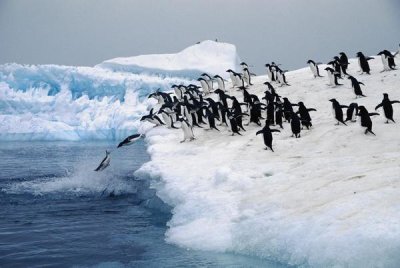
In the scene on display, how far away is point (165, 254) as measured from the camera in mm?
6238

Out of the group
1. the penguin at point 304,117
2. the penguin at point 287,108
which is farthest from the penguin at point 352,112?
the penguin at point 287,108

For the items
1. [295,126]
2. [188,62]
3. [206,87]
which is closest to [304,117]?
[295,126]

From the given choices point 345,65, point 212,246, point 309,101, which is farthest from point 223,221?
point 345,65

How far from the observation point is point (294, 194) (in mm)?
6434

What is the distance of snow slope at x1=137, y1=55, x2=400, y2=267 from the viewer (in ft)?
15.9

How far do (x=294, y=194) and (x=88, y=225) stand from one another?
4068mm

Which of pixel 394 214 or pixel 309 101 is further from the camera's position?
pixel 309 101

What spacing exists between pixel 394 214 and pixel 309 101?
10.2 m

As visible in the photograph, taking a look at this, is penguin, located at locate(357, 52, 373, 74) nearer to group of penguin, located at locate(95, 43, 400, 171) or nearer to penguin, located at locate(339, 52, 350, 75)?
group of penguin, located at locate(95, 43, 400, 171)

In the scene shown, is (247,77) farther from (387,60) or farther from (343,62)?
(387,60)

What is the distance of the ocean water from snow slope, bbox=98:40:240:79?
28.7 m

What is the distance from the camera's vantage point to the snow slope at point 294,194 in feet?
15.9

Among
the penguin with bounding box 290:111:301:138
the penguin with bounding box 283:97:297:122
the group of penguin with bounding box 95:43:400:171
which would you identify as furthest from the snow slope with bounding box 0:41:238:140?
the penguin with bounding box 290:111:301:138

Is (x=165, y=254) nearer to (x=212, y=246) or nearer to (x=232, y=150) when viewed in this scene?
(x=212, y=246)
